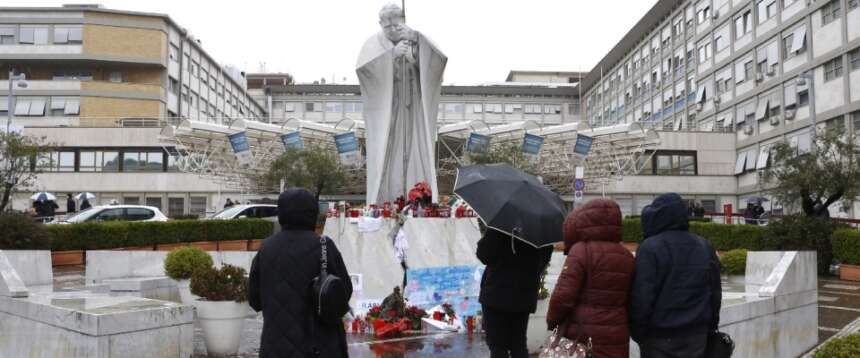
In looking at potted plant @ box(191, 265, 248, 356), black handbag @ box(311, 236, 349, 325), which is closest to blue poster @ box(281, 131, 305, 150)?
potted plant @ box(191, 265, 248, 356)

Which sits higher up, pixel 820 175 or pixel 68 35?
pixel 68 35

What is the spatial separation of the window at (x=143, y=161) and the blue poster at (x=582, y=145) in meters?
26.0

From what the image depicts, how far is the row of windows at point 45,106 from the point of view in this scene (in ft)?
158

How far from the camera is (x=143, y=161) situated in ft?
149

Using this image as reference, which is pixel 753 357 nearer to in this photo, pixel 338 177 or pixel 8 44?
pixel 338 177

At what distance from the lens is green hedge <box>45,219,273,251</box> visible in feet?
62.6

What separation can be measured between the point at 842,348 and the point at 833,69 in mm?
33470

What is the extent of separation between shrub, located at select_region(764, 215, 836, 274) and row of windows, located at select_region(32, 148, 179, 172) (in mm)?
37177

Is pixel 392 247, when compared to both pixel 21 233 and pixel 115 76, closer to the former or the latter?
pixel 21 233

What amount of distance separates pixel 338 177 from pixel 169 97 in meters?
24.0

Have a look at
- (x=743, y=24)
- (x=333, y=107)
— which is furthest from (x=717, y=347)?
(x=333, y=107)

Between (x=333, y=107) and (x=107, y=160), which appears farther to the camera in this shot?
(x=333, y=107)

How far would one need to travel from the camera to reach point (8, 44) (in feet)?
159

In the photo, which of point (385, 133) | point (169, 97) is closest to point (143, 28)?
point (169, 97)
